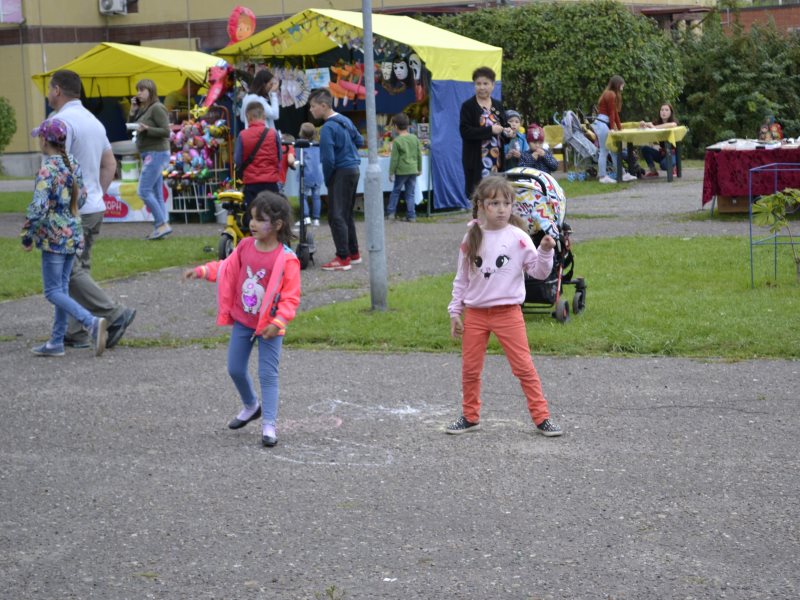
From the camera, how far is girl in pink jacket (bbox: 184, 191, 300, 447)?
21.7 ft

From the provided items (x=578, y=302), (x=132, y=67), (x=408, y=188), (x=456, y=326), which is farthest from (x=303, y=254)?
(x=132, y=67)

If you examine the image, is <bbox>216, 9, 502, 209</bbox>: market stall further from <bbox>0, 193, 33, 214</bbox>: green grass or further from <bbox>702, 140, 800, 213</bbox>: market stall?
<bbox>0, 193, 33, 214</bbox>: green grass

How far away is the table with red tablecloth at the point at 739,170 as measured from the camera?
16266 mm

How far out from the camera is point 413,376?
8289 mm

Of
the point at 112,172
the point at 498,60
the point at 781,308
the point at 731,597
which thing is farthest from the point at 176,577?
the point at 498,60

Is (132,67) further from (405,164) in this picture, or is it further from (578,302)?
(578,302)

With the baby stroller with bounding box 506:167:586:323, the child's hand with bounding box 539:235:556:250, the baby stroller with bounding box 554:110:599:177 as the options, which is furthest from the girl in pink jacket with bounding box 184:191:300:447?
the baby stroller with bounding box 554:110:599:177

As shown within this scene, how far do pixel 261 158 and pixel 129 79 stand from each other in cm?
1179

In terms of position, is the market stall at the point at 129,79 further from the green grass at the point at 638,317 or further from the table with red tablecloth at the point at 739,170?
the green grass at the point at 638,317

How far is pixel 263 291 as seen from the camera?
6680mm

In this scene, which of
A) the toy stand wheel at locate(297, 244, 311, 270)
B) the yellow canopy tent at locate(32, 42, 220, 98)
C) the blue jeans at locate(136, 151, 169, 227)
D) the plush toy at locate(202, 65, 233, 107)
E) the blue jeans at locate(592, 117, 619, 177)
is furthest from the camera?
the blue jeans at locate(592, 117, 619, 177)

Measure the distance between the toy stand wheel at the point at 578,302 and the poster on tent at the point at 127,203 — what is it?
10.2 metres

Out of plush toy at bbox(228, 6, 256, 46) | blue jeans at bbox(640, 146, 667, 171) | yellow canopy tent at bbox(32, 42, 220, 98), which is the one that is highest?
plush toy at bbox(228, 6, 256, 46)

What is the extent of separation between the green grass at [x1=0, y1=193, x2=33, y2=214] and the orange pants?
47.4ft
